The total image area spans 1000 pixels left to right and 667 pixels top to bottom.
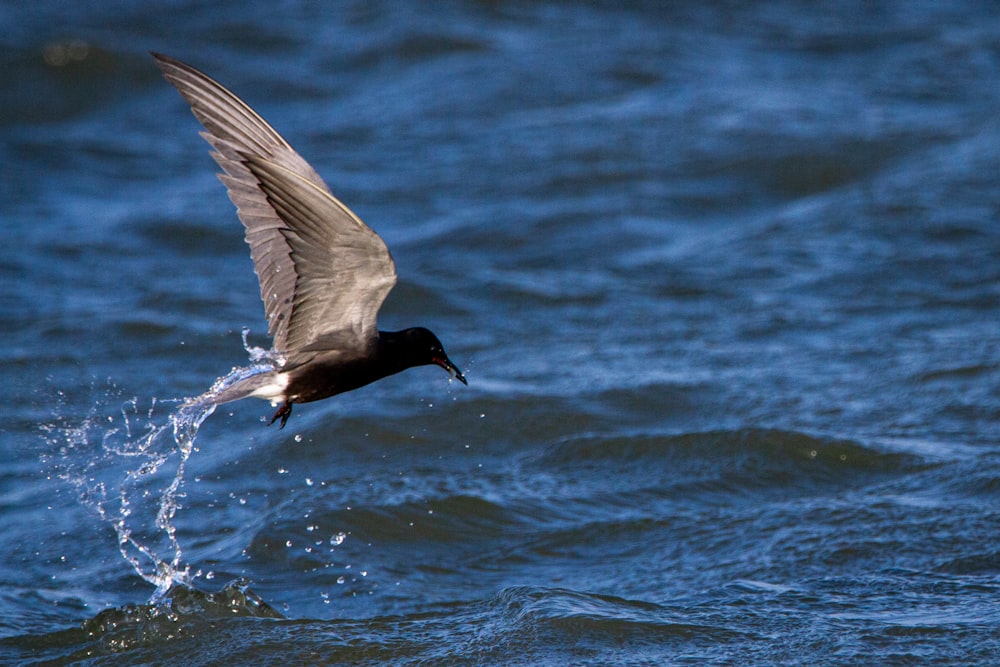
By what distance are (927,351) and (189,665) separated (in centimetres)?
466

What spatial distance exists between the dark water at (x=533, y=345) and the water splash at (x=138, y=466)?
0.02m

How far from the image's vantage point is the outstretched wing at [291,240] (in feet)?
13.5

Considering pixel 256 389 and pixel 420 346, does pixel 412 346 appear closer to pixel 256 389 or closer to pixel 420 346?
pixel 420 346

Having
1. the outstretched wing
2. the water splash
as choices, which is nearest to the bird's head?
the outstretched wing

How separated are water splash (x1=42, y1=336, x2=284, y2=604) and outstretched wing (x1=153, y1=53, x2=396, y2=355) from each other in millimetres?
451

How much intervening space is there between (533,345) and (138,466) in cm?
256

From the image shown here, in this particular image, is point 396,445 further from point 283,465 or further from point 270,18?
point 270,18

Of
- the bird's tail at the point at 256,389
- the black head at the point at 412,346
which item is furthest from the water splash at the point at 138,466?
the black head at the point at 412,346

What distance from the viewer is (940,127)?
11.3 meters

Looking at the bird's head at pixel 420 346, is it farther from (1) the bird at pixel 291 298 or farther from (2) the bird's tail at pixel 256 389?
(2) the bird's tail at pixel 256 389

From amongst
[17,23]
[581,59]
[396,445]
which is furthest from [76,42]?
[396,445]

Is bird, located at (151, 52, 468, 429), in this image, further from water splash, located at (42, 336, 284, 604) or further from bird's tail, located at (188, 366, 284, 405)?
water splash, located at (42, 336, 284, 604)

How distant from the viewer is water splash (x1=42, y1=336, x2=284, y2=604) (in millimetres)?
5512

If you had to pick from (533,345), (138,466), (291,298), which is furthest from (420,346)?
(533,345)
